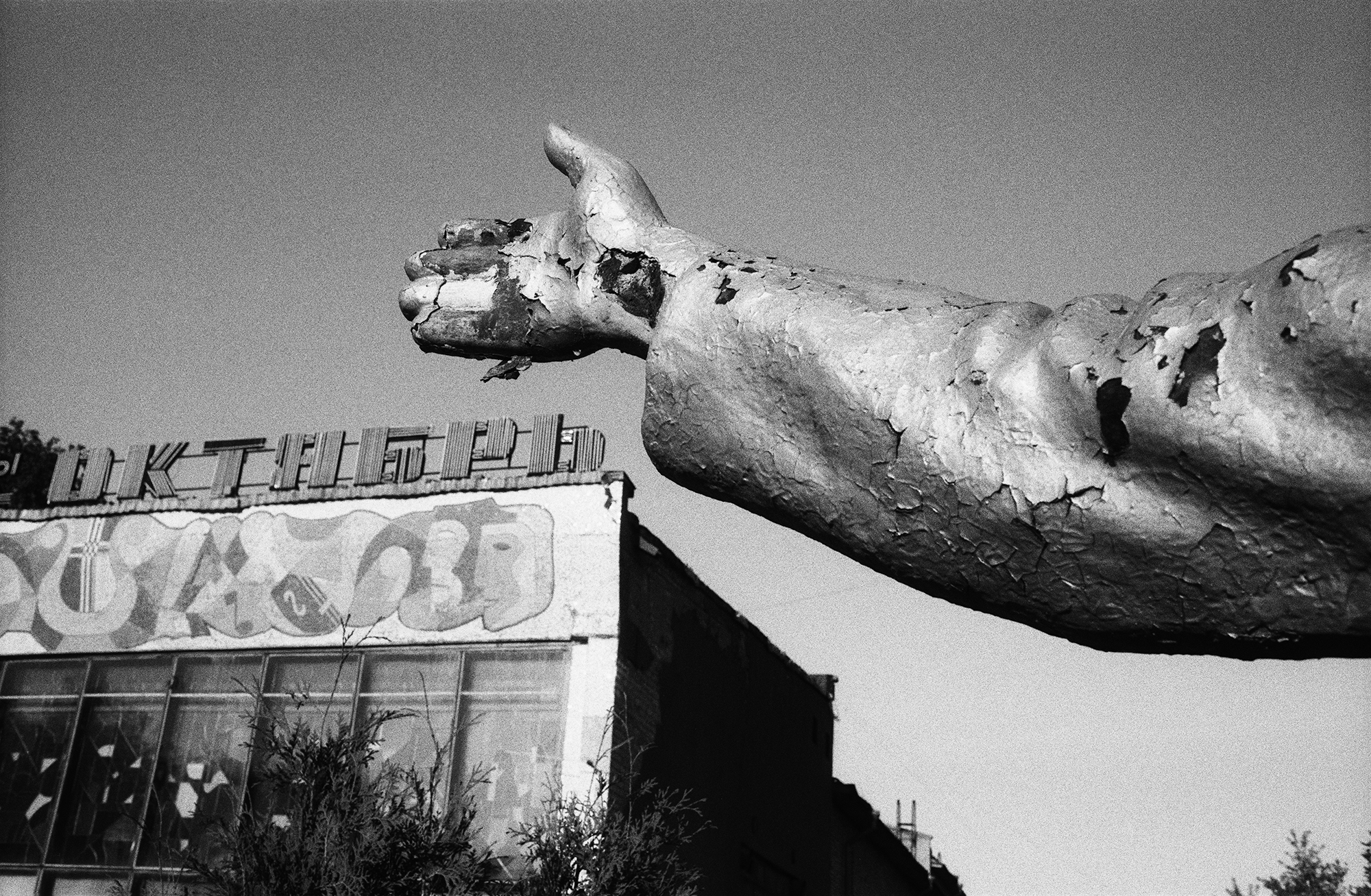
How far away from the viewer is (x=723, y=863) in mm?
16422

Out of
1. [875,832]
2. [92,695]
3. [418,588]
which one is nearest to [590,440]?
[418,588]

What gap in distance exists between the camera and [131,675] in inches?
623

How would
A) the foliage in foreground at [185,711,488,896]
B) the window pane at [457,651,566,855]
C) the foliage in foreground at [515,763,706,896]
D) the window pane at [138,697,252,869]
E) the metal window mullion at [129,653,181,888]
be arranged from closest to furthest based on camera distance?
the foliage in foreground at [185,711,488,896] → the foliage in foreground at [515,763,706,896] → the window pane at [457,651,566,855] → the window pane at [138,697,252,869] → the metal window mullion at [129,653,181,888]

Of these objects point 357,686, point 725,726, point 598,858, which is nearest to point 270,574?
point 357,686

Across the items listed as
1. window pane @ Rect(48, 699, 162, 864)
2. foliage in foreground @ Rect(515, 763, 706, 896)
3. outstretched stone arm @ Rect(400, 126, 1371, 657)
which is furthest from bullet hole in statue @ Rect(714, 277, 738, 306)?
window pane @ Rect(48, 699, 162, 864)

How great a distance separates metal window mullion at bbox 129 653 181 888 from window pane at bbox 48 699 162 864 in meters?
0.04

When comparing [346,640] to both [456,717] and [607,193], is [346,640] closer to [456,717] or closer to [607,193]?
[456,717]

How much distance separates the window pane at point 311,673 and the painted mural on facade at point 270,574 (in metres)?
0.34

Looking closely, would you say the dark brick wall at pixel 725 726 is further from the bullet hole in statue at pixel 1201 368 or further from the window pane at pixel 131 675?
the bullet hole in statue at pixel 1201 368

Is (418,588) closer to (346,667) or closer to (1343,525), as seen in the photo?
(346,667)

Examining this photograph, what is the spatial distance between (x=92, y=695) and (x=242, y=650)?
6.94 ft

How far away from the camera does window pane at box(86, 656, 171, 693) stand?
616 inches

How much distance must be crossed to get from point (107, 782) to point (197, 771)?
1.27 metres

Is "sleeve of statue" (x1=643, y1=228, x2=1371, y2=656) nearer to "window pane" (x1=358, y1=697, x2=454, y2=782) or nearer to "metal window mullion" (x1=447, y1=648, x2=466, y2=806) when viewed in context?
"metal window mullion" (x1=447, y1=648, x2=466, y2=806)
